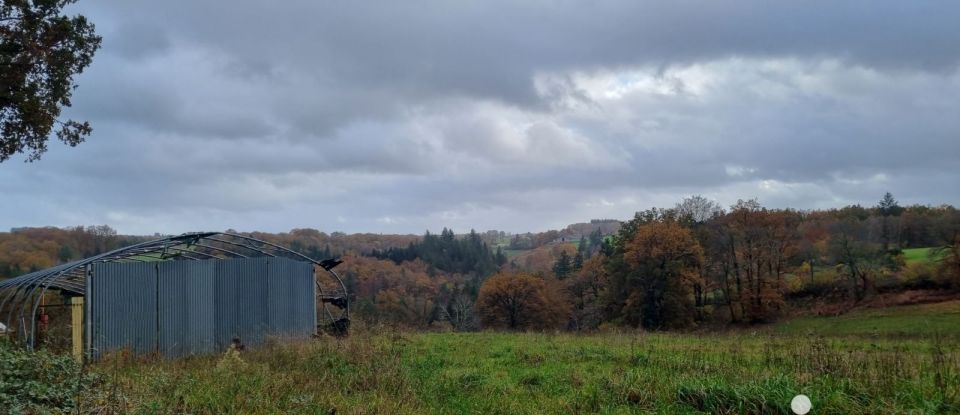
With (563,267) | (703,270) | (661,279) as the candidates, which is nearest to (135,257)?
(661,279)

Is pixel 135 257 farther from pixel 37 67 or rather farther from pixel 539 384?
pixel 539 384

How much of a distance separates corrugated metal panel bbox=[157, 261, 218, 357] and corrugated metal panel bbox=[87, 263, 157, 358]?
0.26 meters

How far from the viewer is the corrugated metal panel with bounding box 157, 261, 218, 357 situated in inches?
635

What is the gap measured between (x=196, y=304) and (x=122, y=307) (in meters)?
1.91

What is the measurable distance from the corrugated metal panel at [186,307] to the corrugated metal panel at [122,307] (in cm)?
26

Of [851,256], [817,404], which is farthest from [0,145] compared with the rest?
[851,256]

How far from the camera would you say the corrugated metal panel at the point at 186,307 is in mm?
16125

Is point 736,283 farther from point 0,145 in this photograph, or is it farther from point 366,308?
point 0,145

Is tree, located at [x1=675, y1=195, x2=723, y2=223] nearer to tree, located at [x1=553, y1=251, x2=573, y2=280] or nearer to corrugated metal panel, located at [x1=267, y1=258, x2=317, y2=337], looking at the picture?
tree, located at [x1=553, y1=251, x2=573, y2=280]

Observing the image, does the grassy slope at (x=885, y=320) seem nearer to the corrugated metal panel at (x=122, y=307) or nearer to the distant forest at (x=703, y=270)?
the distant forest at (x=703, y=270)

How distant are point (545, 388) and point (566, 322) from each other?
42539 mm

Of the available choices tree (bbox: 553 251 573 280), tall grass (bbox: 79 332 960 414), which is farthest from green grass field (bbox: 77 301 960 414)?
tree (bbox: 553 251 573 280)

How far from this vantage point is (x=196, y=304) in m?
16.8

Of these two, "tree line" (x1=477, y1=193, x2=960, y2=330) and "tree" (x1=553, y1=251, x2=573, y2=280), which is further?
"tree" (x1=553, y1=251, x2=573, y2=280)
